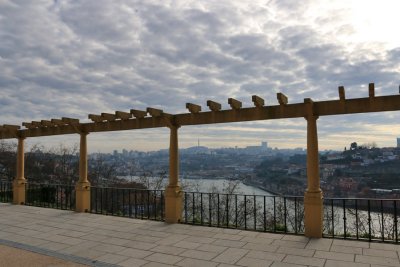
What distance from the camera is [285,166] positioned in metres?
16.3

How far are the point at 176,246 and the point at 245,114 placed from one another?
9.00ft

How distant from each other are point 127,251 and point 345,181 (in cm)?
826

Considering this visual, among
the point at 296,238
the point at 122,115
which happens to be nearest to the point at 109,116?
the point at 122,115

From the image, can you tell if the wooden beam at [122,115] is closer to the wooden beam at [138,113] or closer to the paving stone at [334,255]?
the wooden beam at [138,113]

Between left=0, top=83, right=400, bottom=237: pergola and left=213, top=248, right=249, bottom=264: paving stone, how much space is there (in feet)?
4.78

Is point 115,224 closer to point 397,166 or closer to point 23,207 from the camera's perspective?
point 23,207

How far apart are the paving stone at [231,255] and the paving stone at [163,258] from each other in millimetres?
540

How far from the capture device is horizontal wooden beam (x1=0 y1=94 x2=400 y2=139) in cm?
540

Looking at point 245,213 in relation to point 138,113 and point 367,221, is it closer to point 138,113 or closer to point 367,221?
point 367,221

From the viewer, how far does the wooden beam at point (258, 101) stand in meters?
5.99

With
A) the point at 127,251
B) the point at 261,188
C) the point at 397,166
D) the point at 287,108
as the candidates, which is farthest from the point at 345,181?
the point at 127,251

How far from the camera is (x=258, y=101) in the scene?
6055mm

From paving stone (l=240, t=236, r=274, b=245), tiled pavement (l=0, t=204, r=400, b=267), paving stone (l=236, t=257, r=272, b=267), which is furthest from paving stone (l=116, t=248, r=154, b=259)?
paving stone (l=240, t=236, r=274, b=245)

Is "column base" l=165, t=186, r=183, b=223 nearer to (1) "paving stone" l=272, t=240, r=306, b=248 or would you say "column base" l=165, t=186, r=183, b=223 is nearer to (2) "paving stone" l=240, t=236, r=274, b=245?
(2) "paving stone" l=240, t=236, r=274, b=245
